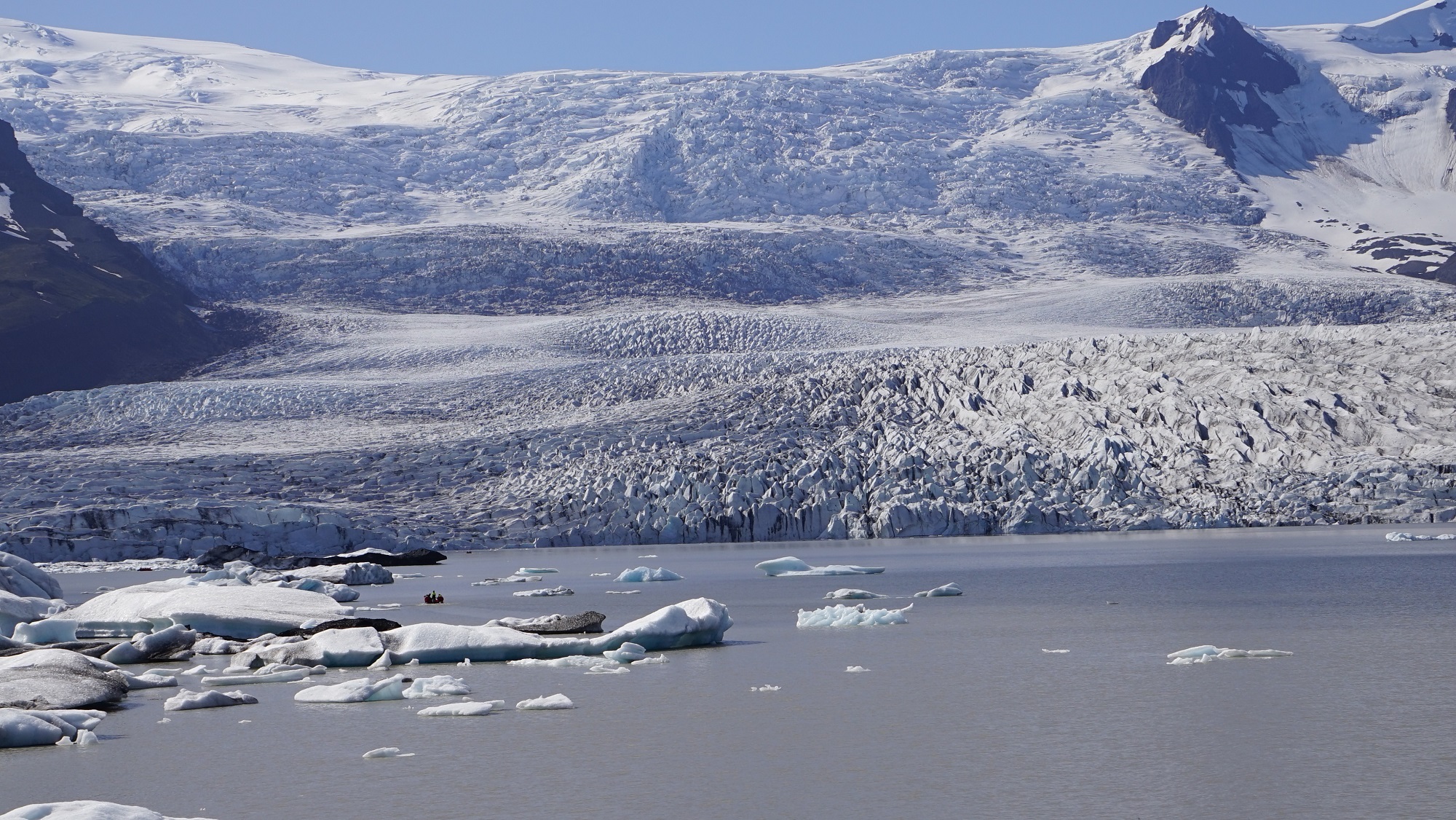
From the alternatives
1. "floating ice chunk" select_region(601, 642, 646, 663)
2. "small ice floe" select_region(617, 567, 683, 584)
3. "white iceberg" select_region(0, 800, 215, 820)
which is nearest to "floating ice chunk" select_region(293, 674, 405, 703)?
"floating ice chunk" select_region(601, 642, 646, 663)

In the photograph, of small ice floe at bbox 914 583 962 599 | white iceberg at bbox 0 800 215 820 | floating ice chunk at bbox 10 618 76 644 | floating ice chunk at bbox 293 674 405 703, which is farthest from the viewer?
small ice floe at bbox 914 583 962 599

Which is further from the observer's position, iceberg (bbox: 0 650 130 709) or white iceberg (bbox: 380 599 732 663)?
white iceberg (bbox: 380 599 732 663)

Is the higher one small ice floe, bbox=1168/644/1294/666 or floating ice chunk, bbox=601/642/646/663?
floating ice chunk, bbox=601/642/646/663

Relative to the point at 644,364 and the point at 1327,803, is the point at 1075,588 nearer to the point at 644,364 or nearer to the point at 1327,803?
the point at 1327,803

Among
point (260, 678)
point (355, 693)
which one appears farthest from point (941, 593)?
point (355, 693)

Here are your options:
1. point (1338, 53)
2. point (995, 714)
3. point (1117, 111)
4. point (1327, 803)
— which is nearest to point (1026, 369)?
point (995, 714)

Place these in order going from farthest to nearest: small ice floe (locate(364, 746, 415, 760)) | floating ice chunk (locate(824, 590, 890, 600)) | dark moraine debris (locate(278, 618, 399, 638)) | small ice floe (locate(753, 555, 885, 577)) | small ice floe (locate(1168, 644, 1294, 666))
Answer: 1. small ice floe (locate(753, 555, 885, 577))
2. floating ice chunk (locate(824, 590, 890, 600))
3. dark moraine debris (locate(278, 618, 399, 638))
4. small ice floe (locate(1168, 644, 1294, 666))
5. small ice floe (locate(364, 746, 415, 760))

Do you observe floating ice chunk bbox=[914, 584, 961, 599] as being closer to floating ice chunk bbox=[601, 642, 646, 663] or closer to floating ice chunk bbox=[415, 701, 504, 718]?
floating ice chunk bbox=[601, 642, 646, 663]

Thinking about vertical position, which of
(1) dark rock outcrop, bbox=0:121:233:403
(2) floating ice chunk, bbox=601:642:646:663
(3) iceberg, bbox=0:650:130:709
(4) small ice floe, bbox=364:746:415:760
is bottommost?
(2) floating ice chunk, bbox=601:642:646:663
